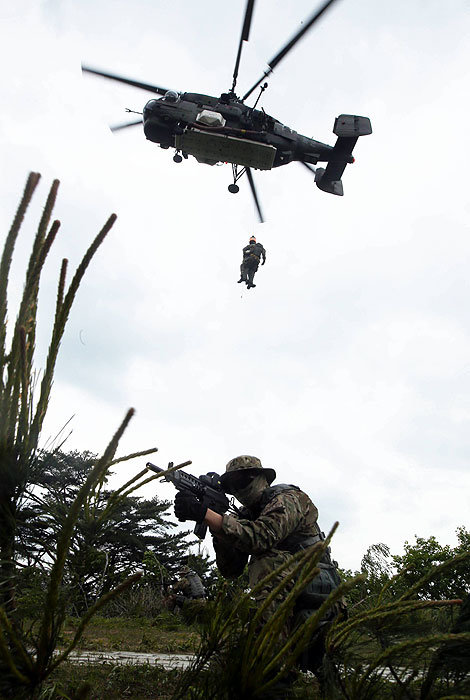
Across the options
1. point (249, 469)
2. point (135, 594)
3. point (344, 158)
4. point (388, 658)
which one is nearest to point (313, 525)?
point (249, 469)

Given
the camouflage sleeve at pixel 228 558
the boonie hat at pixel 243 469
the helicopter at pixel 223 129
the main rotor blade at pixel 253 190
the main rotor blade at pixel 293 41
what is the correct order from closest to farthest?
1. the camouflage sleeve at pixel 228 558
2. the boonie hat at pixel 243 469
3. the main rotor blade at pixel 293 41
4. the helicopter at pixel 223 129
5. the main rotor blade at pixel 253 190

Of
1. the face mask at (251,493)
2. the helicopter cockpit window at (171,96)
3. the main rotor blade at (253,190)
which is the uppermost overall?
the main rotor blade at (253,190)

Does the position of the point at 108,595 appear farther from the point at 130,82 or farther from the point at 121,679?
the point at 130,82

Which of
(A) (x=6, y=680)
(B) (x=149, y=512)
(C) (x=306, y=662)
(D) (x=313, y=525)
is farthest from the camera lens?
(D) (x=313, y=525)

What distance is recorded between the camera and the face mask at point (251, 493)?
12.9ft

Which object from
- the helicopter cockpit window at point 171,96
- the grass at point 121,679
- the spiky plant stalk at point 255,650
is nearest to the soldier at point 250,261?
the helicopter cockpit window at point 171,96

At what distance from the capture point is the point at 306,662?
2.67 m

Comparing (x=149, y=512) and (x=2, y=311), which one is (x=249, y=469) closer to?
(x=149, y=512)

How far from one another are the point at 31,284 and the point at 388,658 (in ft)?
4.26

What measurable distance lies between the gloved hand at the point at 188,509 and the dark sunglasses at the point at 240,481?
0.61 metres

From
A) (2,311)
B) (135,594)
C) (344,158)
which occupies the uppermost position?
(344,158)

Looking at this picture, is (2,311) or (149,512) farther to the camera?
(149,512)

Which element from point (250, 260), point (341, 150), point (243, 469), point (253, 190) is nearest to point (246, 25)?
point (253, 190)

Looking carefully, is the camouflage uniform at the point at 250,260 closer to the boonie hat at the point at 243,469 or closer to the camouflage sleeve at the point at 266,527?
the boonie hat at the point at 243,469
